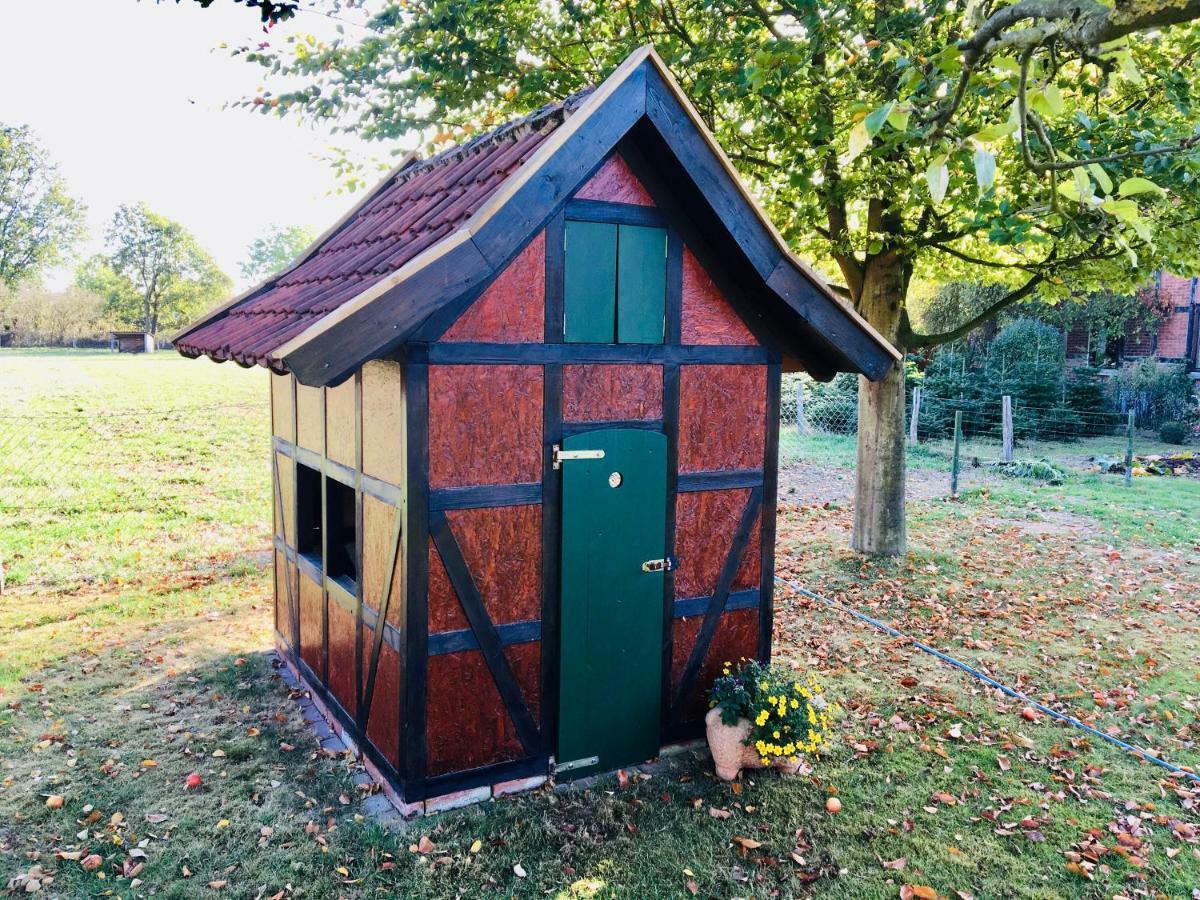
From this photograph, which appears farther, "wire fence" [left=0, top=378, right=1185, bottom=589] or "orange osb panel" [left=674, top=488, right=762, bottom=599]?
"wire fence" [left=0, top=378, right=1185, bottom=589]

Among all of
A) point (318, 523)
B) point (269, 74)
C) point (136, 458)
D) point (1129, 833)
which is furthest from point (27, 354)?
point (1129, 833)

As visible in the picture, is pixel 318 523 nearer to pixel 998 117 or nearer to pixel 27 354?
pixel 998 117

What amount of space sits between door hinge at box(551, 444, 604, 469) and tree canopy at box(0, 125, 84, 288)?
38.3 metres

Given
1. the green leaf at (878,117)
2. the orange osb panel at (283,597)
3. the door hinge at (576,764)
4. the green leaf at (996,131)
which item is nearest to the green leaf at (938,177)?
the green leaf at (996,131)

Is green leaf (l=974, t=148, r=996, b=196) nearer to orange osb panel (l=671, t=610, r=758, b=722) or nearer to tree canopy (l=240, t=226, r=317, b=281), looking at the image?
orange osb panel (l=671, t=610, r=758, b=722)

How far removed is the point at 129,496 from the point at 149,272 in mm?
52832

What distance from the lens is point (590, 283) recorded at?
5805 millimetres

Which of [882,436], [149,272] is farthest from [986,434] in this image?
[149,272]

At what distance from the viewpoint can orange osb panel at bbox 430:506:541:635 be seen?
5562 millimetres

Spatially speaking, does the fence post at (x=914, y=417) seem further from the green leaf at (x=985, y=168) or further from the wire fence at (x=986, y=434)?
the green leaf at (x=985, y=168)

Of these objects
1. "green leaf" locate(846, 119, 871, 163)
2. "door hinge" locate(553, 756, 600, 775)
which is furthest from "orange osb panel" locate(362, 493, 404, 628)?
"green leaf" locate(846, 119, 871, 163)

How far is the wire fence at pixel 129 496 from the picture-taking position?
11664 millimetres

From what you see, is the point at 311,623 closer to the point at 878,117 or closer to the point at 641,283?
the point at 641,283

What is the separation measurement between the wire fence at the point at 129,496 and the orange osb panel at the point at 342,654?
5.32 m
